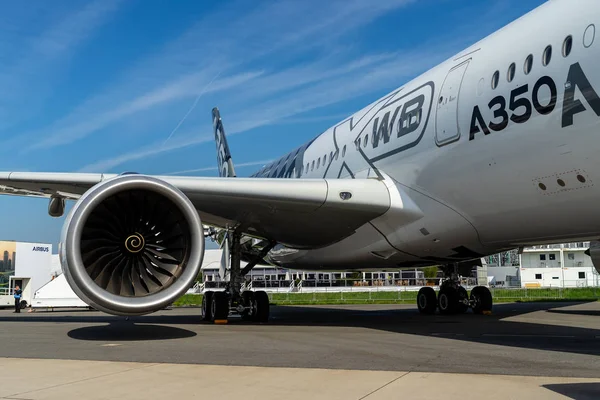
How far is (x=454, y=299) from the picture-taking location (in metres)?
15.7

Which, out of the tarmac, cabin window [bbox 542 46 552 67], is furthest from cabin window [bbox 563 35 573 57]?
the tarmac

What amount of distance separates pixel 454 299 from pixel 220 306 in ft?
20.6

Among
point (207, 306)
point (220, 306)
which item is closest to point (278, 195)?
point (220, 306)

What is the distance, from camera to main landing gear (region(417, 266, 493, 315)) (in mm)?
15445

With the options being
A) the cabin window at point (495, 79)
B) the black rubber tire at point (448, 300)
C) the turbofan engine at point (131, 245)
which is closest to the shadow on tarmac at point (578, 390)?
the cabin window at point (495, 79)

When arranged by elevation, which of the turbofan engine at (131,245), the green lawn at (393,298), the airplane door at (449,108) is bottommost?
the green lawn at (393,298)

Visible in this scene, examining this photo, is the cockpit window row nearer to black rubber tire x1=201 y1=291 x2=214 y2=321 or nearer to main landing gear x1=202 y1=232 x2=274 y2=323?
main landing gear x1=202 y1=232 x2=274 y2=323

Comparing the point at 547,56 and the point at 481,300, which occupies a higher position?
the point at 547,56

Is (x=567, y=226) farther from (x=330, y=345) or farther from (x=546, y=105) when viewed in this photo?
(x=330, y=345)

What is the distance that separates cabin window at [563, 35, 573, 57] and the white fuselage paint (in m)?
0.05

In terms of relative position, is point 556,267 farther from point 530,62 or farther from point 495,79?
point 530,62

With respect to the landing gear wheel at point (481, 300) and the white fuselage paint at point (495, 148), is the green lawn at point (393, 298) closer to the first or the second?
the landing gear wheel at point (481, 300)

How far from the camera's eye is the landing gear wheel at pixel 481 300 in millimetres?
15375

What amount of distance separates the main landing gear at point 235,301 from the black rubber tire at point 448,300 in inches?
201
